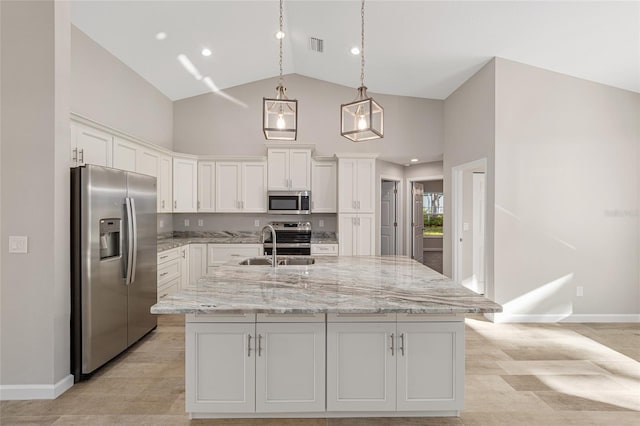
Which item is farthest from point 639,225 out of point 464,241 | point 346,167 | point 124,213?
point 124,213

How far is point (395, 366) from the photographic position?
218cm

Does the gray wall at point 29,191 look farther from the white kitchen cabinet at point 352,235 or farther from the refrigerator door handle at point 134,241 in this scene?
the white kitchen cabinet at point 352,235

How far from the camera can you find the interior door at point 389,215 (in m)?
7.93

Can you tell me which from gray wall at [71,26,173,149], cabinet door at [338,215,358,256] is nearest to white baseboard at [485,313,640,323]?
cabinet door at [338,215,358,256]

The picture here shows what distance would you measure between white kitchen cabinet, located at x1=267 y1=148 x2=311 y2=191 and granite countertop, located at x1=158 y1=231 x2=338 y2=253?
88 cm

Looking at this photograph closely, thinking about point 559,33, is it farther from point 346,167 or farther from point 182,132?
point 182,132

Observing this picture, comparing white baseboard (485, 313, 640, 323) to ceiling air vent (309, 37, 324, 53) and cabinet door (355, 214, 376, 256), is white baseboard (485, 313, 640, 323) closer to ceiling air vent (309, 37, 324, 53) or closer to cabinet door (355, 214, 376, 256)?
cabinet door (355, 214, 376, 256)

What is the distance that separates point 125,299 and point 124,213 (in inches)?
30.9

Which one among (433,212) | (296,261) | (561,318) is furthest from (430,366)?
(433,212)

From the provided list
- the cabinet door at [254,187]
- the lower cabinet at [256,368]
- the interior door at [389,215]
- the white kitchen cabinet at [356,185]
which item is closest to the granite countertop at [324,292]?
the lower cabinet at [256,368]

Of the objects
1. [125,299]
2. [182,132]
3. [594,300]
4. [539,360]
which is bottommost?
[539,360]

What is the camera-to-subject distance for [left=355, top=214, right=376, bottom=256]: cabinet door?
5570 mm

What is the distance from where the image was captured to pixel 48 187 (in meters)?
2.60

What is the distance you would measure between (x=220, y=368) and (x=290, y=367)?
0.42 m
